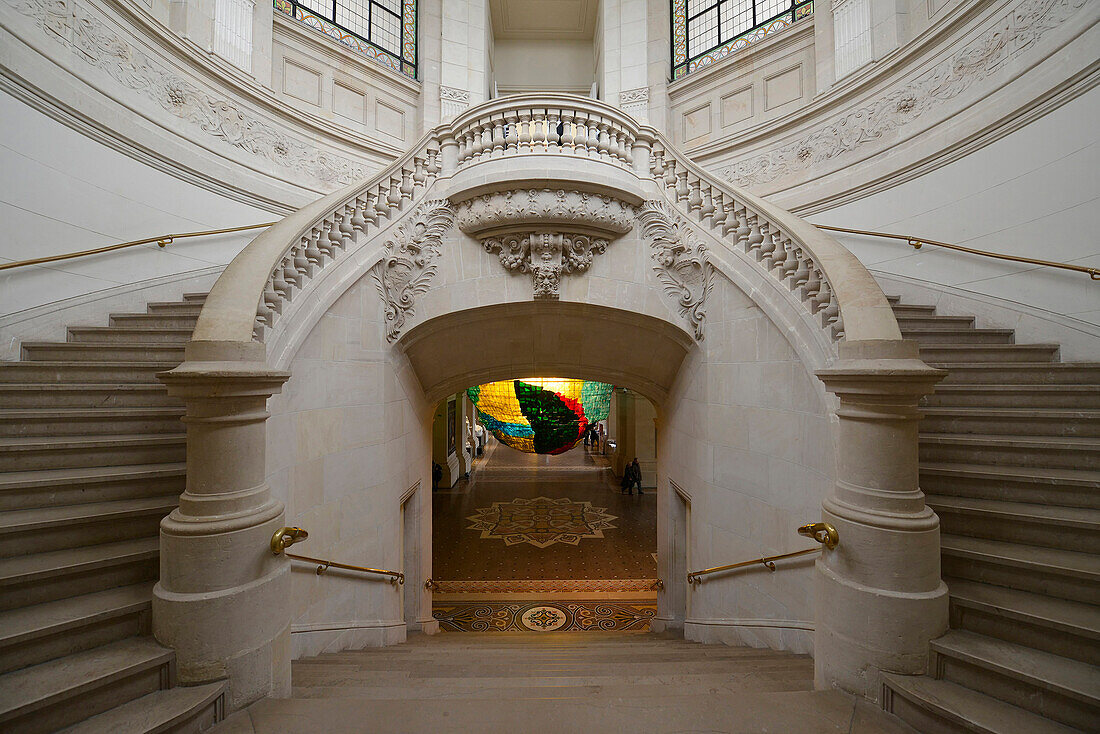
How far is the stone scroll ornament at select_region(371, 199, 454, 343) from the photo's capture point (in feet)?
12.3

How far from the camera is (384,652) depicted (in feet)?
10.5

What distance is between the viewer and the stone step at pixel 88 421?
251cm

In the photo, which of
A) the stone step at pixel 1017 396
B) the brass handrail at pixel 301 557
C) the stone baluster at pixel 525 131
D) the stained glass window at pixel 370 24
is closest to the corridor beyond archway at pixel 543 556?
the brass handrail at pixel 301 557

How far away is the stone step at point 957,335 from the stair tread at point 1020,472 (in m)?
1.54

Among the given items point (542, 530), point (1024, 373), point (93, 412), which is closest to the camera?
point (93, 412)

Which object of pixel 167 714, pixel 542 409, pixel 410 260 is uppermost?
pixel 410 260

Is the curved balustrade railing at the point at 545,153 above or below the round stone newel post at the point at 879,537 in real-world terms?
above

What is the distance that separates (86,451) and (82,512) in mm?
544

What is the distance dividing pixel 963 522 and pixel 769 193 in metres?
6.13

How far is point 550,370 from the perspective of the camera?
521 centimetres

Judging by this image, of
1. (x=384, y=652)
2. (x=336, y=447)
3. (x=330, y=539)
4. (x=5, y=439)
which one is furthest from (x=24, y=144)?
(x=384, y=652)

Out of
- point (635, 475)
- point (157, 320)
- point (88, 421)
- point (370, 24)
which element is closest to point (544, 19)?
point (370, 24)

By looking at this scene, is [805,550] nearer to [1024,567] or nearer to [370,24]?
[1024,567]

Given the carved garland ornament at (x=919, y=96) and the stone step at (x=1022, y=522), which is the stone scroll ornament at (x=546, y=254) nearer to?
the stone step at (x=1022, y=522)
